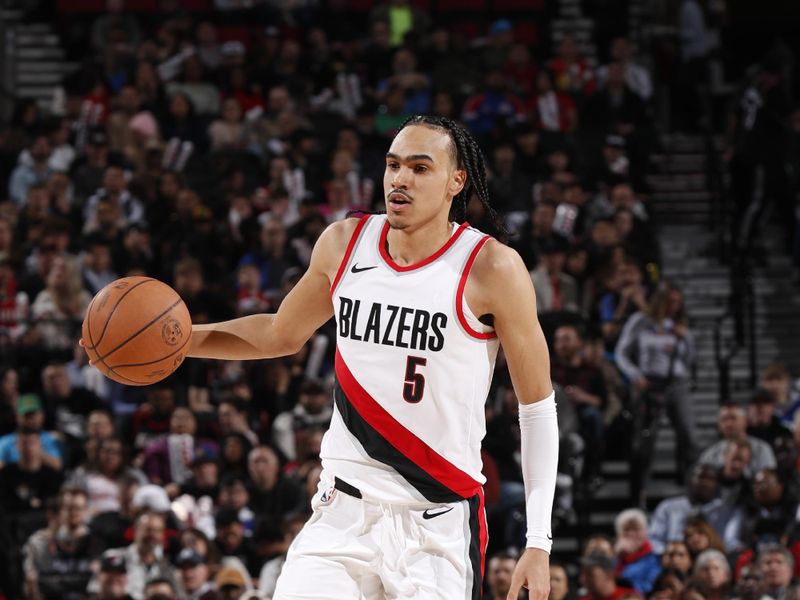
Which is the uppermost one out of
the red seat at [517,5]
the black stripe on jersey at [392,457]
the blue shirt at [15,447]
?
the red seat at [517,5]

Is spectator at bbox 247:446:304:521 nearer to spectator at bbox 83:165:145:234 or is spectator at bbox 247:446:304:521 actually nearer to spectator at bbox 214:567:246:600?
spectator at bbox 214:567:246:600

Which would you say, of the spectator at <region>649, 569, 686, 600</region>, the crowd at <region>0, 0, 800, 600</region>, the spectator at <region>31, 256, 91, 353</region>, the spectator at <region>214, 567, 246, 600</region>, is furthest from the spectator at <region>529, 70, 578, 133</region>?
the spectator at <region>214, 567, 246, 600</region>

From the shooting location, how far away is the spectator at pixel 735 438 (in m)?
11.1

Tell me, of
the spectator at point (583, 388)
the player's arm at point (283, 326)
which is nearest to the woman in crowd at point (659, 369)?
the spectator at point (583, 388)

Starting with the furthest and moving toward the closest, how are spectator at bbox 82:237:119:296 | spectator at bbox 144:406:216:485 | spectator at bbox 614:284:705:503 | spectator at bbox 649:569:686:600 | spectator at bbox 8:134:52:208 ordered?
spectator at bbox 8:134:52:208
spectator at bbox 82:237:119:296
spectator at bbox 614:284:705:503
spectator at bbox 144:406:216:485
spectator at bbox 649:569:686:600

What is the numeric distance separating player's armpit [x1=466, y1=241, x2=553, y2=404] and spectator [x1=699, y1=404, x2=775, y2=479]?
645 centimetres

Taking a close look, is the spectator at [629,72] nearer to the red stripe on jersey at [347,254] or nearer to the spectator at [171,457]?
the spectator at [171,457]

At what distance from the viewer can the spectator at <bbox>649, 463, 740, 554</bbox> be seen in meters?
10.7

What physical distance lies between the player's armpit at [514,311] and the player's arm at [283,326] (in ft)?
1.88

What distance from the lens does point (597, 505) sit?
39.6 ft

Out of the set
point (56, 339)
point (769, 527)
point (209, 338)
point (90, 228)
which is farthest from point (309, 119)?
point (209, 338)

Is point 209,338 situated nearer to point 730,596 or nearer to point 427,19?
point 730,596

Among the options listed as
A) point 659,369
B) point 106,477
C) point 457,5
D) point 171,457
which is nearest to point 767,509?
point 659,369

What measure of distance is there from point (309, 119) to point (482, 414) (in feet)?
37.4
